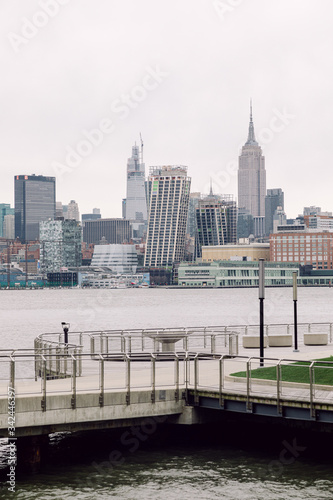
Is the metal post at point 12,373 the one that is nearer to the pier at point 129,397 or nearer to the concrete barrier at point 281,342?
the pier at point 129,397

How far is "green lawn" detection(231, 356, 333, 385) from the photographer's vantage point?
22.8 metres

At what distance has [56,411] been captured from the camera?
21484 millimetres

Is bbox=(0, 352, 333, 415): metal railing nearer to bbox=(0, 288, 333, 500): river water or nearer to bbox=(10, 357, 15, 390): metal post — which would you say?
bbox=(10, 357, 15, 390): metal post

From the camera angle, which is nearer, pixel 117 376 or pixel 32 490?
pixel 32 490

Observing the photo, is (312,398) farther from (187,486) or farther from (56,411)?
(56,411)

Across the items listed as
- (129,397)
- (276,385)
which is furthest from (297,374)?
(129,397)

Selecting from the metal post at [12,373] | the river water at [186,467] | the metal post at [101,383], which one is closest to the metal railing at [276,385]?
the river water at [186,467]

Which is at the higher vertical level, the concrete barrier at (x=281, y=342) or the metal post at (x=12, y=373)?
the metal post at (x=12, y=373)

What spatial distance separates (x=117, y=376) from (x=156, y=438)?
6.99ft

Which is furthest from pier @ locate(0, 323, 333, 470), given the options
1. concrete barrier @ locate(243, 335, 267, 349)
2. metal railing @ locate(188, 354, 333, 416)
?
concrete barrier @ locate(243, 335, 267, 349)

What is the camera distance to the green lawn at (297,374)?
899 inches

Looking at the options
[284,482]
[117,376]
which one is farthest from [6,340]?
[284,482]

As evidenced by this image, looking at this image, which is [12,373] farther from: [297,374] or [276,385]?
[297,374]

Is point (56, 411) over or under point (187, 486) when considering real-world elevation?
over
